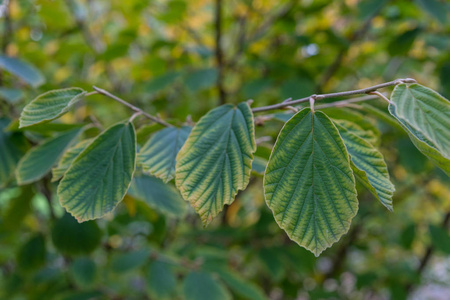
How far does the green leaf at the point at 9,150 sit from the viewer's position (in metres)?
0.89

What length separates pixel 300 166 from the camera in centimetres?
53

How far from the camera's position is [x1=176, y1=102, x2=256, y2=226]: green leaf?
22.1 inches

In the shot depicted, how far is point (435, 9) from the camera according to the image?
1306mm

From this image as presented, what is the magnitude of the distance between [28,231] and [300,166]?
1.92m

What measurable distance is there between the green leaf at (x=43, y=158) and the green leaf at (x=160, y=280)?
676mm

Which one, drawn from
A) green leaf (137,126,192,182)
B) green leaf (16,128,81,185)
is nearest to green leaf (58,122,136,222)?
green leaf (137,126,192,182)

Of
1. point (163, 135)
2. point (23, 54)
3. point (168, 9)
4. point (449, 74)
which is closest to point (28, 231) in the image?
point (23, 54)

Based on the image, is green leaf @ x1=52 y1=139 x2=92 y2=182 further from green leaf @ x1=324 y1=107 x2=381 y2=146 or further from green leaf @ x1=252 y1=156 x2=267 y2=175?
green leaf @ x1=324 y1=107 x2=381 y2=146

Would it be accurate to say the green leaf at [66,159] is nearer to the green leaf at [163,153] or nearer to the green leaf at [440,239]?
the green leaf at [163,153]

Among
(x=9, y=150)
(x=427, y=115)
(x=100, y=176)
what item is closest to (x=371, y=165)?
(x=427, y=115)

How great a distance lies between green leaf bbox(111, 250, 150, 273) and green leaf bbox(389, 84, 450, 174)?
1.06 meters

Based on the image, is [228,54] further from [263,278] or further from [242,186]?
[242,186]

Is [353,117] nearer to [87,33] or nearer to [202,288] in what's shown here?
[202,288]

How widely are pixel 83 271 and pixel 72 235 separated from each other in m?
0.28
